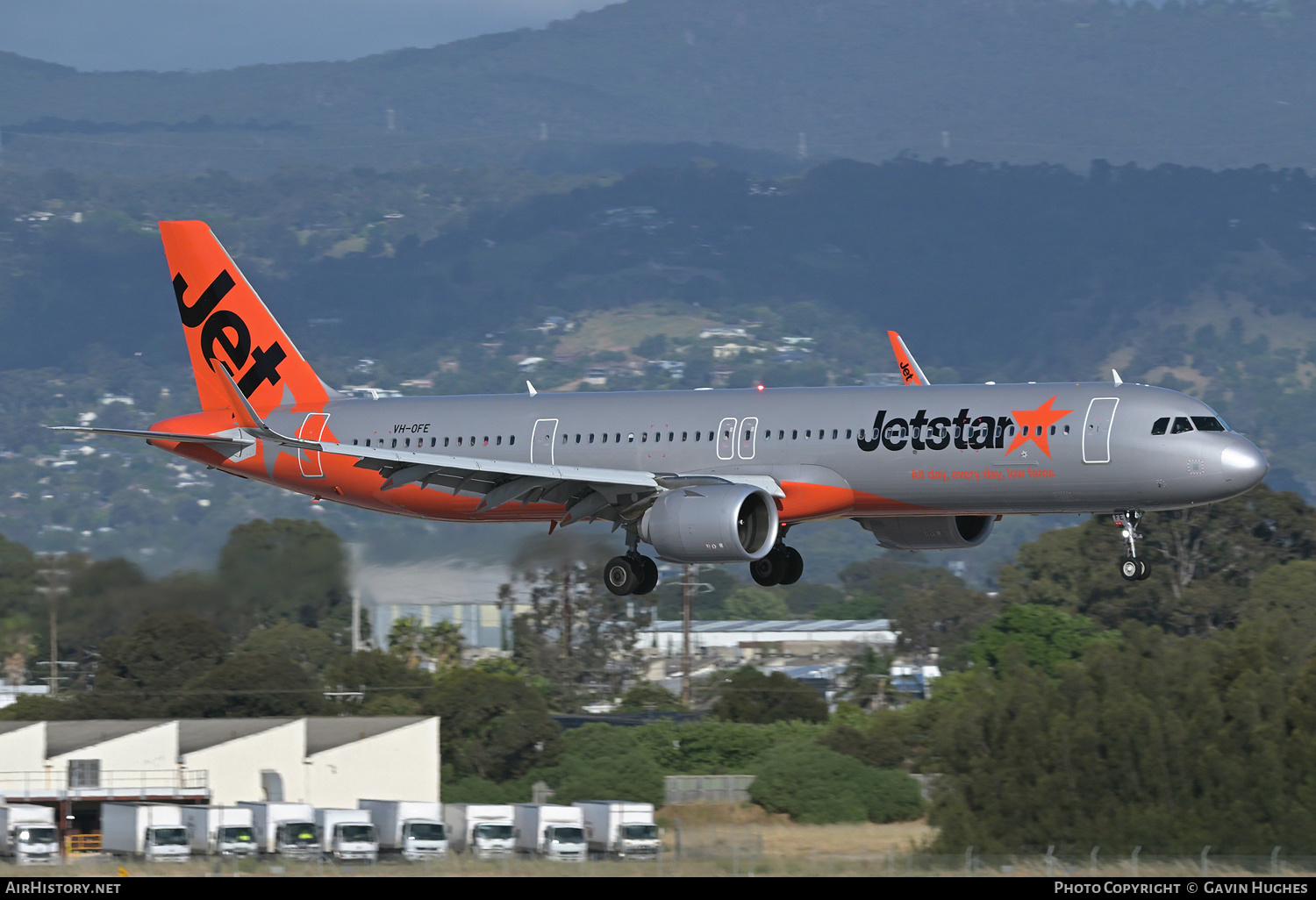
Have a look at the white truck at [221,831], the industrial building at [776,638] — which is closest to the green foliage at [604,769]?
the white truck at [221,831]

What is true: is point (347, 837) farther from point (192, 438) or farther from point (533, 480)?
point (533, 480)

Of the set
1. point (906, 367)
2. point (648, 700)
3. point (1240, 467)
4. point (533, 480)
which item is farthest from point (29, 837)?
point (648, 700)

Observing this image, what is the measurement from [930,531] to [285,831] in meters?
20.5

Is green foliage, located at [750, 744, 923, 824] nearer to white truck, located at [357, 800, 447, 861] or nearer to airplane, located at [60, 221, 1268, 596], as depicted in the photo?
white truck, located at [357, 800, 447, 861]

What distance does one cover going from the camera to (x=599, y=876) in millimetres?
46656

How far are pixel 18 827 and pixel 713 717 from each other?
51502mm

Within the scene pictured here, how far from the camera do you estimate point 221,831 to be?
5394cm

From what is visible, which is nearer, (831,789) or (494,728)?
(831,789)

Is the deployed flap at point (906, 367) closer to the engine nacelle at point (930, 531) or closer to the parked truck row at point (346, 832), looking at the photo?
the engine nacelle at point (930, 531)

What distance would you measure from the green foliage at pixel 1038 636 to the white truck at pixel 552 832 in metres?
67.1

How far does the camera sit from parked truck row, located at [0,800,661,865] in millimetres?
52594

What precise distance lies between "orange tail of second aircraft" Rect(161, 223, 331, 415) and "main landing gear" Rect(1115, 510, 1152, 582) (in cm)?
2290

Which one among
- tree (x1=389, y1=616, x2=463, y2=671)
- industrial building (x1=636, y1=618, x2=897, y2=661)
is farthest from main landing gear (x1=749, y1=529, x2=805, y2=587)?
industrial building (x1=636, y1=618, x2=897, y2=661)
